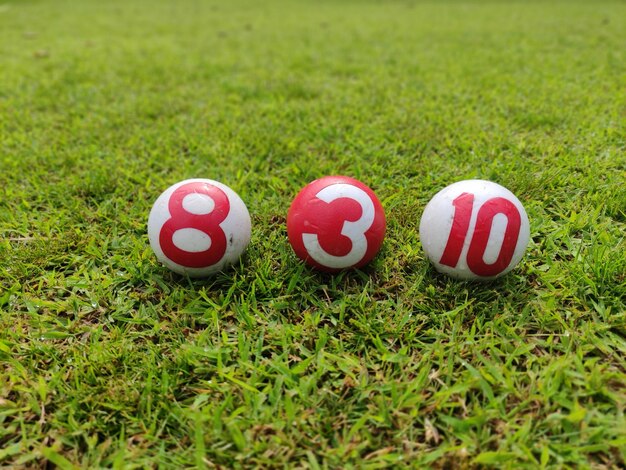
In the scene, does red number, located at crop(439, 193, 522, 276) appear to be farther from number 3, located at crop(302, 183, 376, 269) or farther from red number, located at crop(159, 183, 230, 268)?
red number, located at crop(159, 183, 230, 268)

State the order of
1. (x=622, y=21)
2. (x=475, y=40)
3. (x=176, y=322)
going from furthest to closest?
(x=622, y=21), (x=475, y=40), (x=176, y=322)

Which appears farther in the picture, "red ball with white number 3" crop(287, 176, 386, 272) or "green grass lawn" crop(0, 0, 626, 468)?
"red ball with white number 3" crop(287, 176, 386, 272)

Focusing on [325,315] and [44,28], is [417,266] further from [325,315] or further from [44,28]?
[44,28]

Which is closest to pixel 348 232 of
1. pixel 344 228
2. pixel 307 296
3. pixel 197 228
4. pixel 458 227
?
pixel 344 228

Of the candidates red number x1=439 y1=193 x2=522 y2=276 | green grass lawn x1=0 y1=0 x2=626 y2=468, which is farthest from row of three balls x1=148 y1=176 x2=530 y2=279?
green grass lawn x1=0 y1=0 x2=626 y2=468

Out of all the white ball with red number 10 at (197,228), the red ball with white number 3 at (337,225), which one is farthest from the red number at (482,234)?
the white ball with red number 10 at (197,228)

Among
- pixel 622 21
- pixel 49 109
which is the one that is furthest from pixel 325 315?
pixel 622 21

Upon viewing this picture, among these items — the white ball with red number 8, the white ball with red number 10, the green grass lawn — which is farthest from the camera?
the white ball with red number 10
